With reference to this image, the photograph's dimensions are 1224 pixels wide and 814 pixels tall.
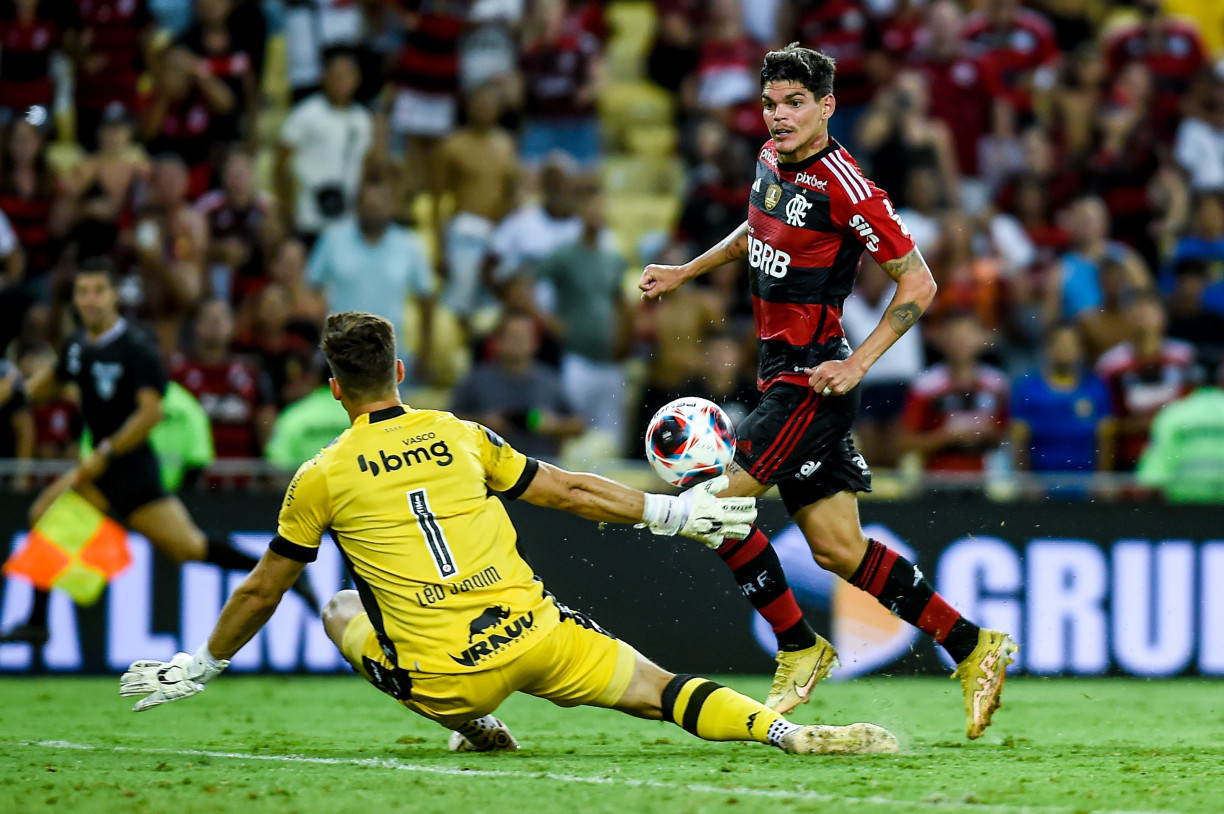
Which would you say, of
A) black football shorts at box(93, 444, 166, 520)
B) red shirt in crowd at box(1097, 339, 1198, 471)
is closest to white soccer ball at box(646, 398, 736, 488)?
black football shorts at box(93, 444, 166, 520)

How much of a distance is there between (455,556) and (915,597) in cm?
223

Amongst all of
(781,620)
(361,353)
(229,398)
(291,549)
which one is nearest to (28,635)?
(229,398)

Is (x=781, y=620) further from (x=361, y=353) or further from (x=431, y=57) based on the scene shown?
(x=431, y=57)

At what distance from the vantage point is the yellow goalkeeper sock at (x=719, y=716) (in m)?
5.83

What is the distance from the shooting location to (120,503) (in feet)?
31.4

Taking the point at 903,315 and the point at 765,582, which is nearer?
the point at 903,315

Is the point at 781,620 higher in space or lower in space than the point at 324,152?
lower

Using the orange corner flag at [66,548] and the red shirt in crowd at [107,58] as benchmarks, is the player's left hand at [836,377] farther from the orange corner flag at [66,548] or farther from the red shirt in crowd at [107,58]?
the red shirt in crowd at [107,58]

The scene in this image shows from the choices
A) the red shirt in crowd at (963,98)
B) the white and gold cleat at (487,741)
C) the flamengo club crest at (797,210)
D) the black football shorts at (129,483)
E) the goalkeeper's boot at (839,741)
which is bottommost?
the white and gold cleat at (487,741)

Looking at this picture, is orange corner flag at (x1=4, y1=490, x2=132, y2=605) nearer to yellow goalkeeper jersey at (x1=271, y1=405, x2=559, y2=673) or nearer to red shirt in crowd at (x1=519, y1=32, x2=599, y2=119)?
yellow goalkeeper jersey at (x1=271, y1=405, x2=559, y2=673)

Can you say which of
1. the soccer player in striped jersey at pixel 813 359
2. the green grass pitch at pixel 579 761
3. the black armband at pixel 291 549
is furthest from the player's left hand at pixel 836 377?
the black armband at pixel 291 549

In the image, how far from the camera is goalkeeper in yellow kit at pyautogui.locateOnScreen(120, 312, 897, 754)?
5652mm

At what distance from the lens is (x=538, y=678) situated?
5.82 metres

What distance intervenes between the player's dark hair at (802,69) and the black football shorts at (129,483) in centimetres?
491
